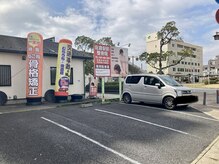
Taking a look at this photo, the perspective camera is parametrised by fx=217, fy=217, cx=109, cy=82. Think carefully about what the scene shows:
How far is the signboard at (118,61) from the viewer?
14.6 meters

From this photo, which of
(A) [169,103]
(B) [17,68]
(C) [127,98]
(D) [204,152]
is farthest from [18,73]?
(D) [204,152]

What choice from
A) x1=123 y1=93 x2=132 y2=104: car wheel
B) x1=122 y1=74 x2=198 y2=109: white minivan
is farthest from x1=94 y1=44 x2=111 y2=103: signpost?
x1=122 y1=74 x2=198 y2=109: white minivan

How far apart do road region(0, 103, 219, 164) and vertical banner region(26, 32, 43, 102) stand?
3.56m

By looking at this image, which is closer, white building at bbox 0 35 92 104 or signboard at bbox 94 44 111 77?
white building at bbox 0 35 92 104

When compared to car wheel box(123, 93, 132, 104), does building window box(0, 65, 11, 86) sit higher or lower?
higher

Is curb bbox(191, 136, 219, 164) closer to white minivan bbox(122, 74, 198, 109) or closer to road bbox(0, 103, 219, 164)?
road bbox(0, 103, 219, 164)

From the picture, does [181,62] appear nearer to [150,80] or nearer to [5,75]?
[150,80]

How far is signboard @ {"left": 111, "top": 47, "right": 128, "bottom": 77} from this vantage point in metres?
14.6

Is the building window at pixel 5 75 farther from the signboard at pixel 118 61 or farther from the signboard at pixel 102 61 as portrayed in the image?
the signboard at pixel 118 61

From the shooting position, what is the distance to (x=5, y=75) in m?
12.9

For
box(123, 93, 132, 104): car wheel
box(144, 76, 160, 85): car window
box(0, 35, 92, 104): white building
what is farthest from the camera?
box(123, 93, 132, 104): car wheel

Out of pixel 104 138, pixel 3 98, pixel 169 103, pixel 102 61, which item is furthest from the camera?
pixel 102 61

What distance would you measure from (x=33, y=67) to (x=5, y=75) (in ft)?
6.24

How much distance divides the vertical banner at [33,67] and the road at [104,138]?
356cm
